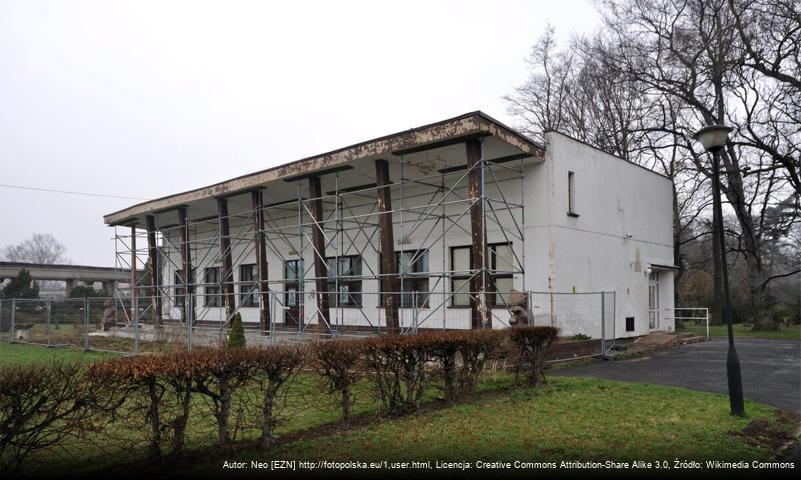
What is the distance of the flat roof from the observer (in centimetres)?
1448

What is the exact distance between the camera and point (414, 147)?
15.9 meters

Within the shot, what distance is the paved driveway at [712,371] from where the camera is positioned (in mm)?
10594

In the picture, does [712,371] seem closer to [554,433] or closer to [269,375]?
[554,433]

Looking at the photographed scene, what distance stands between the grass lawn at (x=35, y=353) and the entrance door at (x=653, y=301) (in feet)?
60.2

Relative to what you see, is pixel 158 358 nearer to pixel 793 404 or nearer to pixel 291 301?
pixel 793 404

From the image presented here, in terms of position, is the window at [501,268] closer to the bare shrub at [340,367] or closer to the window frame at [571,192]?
the window frame at [571,192]

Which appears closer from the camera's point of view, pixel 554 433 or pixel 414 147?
pixel 554 433

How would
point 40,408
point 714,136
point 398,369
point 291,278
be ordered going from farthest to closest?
point 291,278 → point 714,136 → point 398,369 → point 40,408

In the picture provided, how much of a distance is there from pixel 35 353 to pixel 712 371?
1921cm

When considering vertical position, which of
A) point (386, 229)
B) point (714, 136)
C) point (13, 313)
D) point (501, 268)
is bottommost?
point (13, 313)

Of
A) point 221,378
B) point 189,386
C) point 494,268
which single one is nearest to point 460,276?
point 494,268

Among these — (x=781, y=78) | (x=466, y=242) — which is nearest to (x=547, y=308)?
(x=466, y=242)

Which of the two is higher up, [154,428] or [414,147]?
[414,147]

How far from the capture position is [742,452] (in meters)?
6.51
